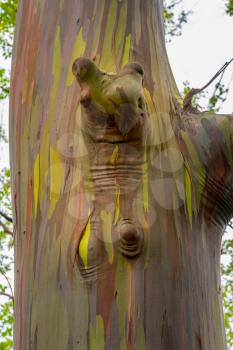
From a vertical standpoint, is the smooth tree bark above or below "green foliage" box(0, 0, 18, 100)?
below

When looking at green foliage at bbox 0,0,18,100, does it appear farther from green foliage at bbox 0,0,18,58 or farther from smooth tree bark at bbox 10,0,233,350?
smooth tree bark at bbox 10,0,233,350

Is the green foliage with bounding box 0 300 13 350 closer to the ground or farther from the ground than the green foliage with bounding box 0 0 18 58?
closer to the ground

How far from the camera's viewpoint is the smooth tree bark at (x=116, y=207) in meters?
1.51

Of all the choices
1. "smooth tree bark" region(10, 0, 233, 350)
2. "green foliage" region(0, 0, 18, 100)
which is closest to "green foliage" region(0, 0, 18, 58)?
"green foliage" region(0, 0, 18, 100)

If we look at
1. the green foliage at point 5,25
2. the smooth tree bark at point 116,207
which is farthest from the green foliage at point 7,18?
the smooth tree bark at point 116,207

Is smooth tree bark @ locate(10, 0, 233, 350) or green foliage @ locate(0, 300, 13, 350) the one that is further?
green foliage @ locate(0, 300, 13, 350)

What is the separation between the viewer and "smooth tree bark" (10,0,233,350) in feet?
4.94

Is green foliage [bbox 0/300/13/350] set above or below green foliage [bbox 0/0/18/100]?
below

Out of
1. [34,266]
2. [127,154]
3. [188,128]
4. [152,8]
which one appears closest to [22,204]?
[34,266]

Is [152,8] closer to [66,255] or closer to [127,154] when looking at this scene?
[127,154]

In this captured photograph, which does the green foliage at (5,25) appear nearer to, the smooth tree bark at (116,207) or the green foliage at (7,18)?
the green foliage at (7,18)

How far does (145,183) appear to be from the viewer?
163cm

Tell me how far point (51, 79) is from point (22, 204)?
16.7 inches

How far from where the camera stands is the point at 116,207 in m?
1.57
